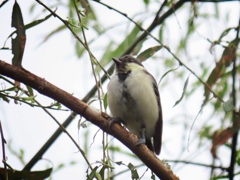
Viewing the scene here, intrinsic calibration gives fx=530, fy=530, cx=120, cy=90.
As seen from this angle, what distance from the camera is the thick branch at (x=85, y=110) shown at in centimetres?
155

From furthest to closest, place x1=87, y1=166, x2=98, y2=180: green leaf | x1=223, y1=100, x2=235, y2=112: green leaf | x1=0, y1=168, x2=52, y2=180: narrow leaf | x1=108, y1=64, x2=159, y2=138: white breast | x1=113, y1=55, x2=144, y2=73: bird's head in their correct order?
1. x1=113, y1=55, x2=144, y2=73: bird's head
2. x1=108, y1=64, x2=159, y2=138: white breast
3. x1=223, y1=100, x2=235, y2=112: green leaf
4. x1=0, y1=168, x2=52, y2=180: narrow leaf
5. x1=87, y1=166, x2=98, y2=180: green leaf

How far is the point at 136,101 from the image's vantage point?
2.79 metres

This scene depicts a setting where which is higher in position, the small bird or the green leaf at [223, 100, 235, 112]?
the small bird

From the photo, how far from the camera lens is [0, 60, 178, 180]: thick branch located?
1.55 meters

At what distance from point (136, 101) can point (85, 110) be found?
Result: 1.15 meters

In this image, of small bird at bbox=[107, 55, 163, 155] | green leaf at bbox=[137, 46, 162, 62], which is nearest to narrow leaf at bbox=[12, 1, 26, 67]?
green leaf at bbox=[137, 46, 162, 62]

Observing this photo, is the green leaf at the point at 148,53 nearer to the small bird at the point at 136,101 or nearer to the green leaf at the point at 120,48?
the small bird at the point at 136,101

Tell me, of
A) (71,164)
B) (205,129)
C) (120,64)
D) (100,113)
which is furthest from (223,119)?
(100,113)

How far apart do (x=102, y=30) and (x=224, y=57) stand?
42.1 inches

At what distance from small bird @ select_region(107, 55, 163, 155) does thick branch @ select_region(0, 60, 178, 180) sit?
3.14ft

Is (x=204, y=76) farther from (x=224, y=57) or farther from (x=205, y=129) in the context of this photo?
(x=224, y=57)

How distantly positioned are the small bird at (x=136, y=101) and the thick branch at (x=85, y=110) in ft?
3.14

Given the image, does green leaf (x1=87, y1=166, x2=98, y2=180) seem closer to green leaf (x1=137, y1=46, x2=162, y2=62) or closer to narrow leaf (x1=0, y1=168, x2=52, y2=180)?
narrow leaf (x1=0, y1=168, x2=52, y2=180)

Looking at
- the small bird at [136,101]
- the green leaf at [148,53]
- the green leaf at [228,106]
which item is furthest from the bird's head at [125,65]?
the green leaf at [228,106]
